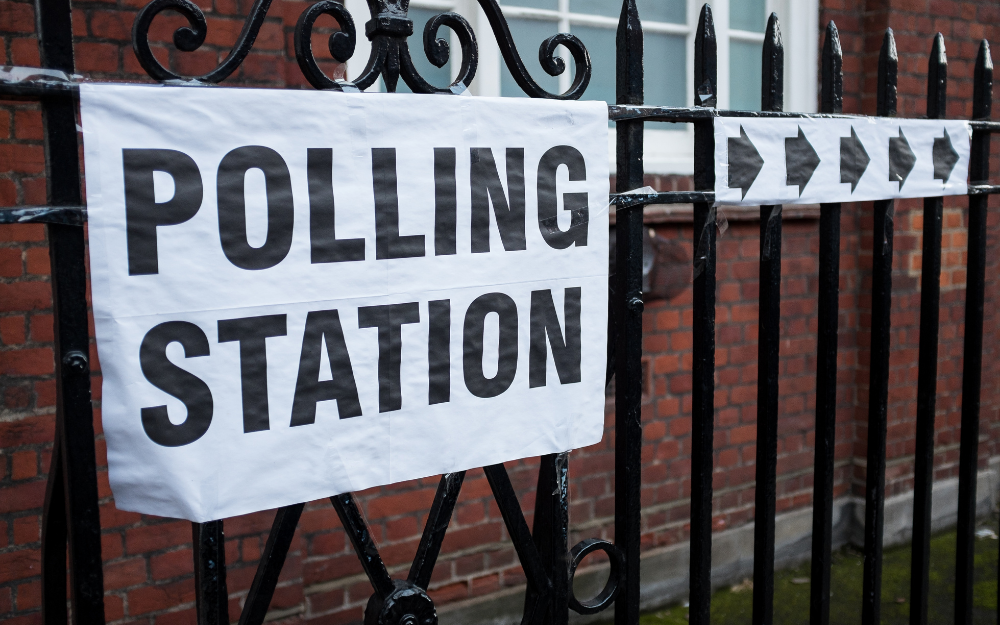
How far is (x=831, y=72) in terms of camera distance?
1.73 m

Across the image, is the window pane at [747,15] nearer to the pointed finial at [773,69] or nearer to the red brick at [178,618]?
the pointed finial at [773,69]

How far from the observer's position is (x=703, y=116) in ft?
5.14

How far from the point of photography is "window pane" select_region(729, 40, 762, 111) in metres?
3.63

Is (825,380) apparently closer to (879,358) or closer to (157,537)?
(879,358)

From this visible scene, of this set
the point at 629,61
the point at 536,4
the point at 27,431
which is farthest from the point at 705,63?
the point at 27,431

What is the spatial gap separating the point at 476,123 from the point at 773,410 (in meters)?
0.94

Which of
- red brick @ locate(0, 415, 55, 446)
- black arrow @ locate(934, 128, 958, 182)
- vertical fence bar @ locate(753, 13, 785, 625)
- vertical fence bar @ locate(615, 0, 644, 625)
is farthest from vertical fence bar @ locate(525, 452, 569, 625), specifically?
red brick @ locate(0, 415, 55, 446)

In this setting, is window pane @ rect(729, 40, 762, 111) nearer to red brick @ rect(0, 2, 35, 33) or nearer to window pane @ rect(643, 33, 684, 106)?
window pane @ rect(643, 33, 684, 106)

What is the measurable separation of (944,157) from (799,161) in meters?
0.52

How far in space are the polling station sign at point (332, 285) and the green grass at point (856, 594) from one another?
2199 mm

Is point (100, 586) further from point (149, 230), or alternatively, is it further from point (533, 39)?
point (533, 39)

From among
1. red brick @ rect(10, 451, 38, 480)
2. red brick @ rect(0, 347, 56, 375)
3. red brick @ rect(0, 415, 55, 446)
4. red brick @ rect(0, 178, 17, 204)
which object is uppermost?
red brick @ rect(0, 178, 17, 204)

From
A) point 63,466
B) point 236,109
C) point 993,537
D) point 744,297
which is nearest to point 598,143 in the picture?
point 236,109

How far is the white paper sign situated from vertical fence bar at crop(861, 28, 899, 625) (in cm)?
7
